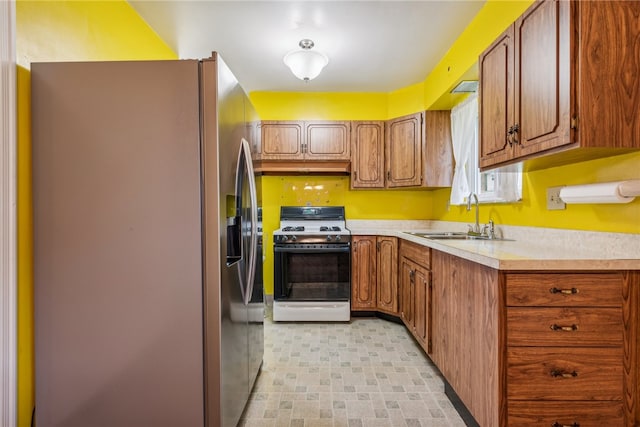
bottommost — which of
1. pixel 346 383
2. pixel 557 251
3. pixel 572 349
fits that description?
pixel 346 383

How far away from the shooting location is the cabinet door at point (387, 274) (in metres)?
3.16

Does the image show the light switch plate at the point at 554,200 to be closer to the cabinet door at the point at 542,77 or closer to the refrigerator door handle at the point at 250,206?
the cabinet door at the point at 542,77

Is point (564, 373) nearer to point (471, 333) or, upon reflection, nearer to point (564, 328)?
point (564, 328)

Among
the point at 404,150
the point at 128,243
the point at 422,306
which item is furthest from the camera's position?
the point at 404,150

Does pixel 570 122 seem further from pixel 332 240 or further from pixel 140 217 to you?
pixel 332 240

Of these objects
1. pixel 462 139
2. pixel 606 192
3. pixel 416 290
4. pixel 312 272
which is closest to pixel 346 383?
pixel 416 290

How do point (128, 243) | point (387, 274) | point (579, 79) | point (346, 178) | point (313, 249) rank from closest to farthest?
point (579, 79) < point (128, 243) < point (313, 249) < point (387, 274) < point (346, 178)

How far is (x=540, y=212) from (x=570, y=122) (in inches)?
31.9

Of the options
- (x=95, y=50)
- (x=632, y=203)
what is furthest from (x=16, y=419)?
(x=632, y=203)

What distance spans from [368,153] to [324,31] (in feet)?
4.56

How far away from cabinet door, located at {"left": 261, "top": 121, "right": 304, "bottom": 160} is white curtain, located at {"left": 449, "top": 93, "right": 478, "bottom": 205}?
1589mm

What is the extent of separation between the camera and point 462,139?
9.41 feet

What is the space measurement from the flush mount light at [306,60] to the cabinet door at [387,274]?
1722 mm

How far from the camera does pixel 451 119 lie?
312 cm
